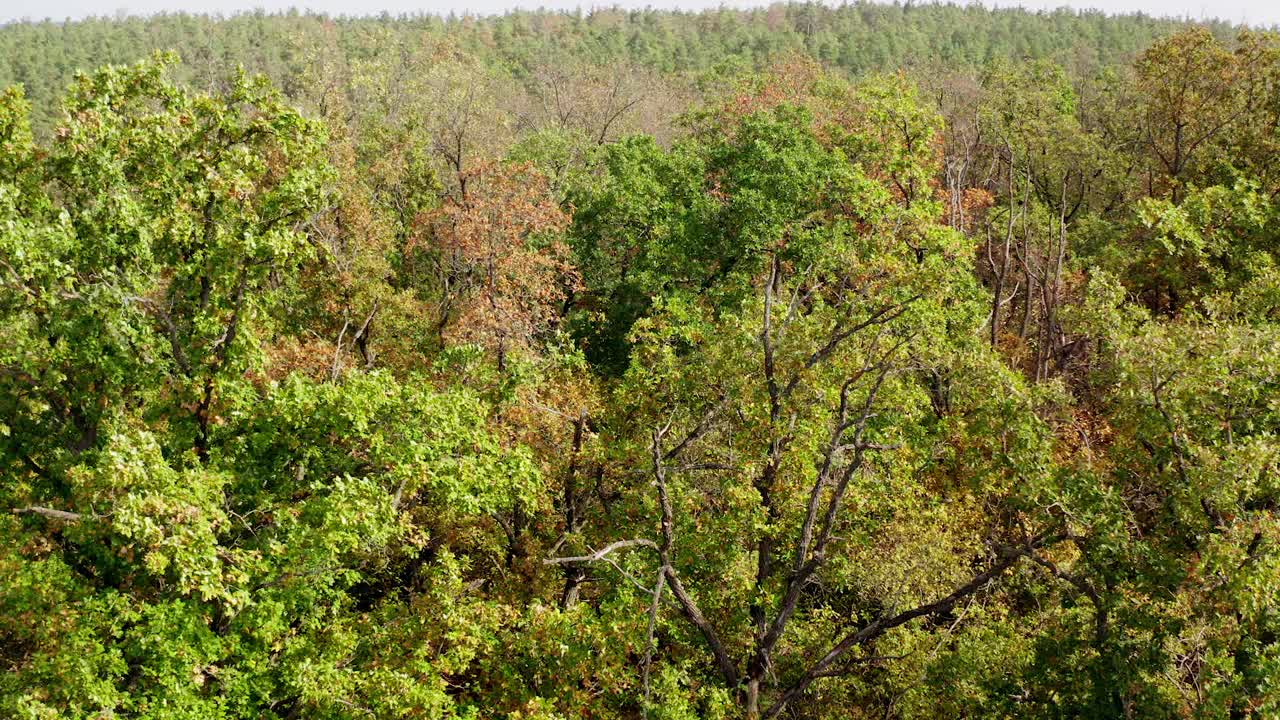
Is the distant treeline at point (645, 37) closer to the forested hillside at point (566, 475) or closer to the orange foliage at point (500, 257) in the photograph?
the orange foliage at point (500, 257)

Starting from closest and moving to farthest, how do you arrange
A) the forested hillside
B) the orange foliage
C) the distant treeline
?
the forested hillside, the orange foliage, the distant treeline

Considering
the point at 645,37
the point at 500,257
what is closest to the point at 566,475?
the point at 500,257

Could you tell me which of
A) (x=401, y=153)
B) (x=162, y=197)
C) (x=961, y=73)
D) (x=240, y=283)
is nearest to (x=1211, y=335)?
(x=240, y=283)

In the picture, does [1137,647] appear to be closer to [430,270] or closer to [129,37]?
[430,270]

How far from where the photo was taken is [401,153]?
133 ft

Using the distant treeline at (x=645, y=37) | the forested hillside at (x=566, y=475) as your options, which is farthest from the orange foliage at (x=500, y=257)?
the distant treeline at (x=645, y=37)

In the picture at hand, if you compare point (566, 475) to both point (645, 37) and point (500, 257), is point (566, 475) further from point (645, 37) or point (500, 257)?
point (645, 37)

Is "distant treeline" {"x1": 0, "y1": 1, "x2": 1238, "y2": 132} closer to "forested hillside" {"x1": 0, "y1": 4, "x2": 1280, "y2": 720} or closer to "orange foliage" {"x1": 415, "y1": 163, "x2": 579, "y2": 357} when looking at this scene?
"orange foliage" {"x1": 415, "y1": 163, "x2": 579, "y2": 357}

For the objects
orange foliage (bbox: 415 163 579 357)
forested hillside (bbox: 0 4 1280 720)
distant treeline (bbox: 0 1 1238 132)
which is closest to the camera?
forested hillside (bbox: 0 4 1280 720)

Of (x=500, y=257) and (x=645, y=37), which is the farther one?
(x=645, y=37)

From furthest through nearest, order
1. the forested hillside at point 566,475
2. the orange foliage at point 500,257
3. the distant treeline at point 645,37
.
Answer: the distant treeline at point 645,37
the orange foliage at point 500,257
the forested hillside at point 566,475

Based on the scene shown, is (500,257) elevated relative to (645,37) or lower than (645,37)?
lower

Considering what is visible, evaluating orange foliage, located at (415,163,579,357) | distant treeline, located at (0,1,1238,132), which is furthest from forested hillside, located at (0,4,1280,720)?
distant treeline, located at (0,1,1238,132)

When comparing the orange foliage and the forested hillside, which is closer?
the forested hillside
